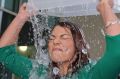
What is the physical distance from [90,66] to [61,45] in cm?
27

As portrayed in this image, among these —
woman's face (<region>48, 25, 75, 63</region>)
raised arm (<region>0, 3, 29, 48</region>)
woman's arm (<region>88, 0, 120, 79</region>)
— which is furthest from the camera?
raised arm (<region>0, 3, 29, 48</region>)

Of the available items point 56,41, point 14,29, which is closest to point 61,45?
point 56,41

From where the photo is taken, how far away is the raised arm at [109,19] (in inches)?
100

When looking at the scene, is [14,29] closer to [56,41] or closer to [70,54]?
[56,41]

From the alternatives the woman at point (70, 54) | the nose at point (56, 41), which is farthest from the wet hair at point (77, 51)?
the nose at point (56, 41)

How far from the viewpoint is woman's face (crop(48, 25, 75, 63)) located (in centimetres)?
303

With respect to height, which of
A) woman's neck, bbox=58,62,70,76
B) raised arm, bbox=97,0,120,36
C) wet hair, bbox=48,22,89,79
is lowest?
woman's neck, bbox=58,62,70,76

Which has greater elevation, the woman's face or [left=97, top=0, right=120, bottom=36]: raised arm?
[left=97, top=0, right=120, bottom=36]: raised arm

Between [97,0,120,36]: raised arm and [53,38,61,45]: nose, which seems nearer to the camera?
[97,0,120,36]: raised arm

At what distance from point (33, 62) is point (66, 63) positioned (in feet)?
1.39

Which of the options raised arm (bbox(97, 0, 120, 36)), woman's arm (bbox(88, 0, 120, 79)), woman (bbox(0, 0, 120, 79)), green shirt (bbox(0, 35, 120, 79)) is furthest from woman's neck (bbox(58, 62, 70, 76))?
raised arm (bbox(97, 0, 120, 36))

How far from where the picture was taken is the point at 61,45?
120 inches

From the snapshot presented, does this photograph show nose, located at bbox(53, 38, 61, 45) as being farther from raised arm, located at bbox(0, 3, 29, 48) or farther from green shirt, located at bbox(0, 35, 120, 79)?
raised arm, located at bbox(0, 3, 29, 48)

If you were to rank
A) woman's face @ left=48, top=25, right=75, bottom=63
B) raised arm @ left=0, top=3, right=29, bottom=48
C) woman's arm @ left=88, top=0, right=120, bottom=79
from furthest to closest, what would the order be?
1. raised arm @ left=0, top=3, right=29, bottom=48
2. woman's face @ left=48, top=25, right=75, bottom=63
3. woman's arm @ left=88, top=0, right=120, bottom=79
